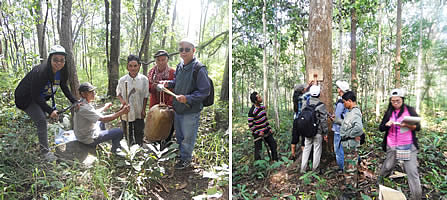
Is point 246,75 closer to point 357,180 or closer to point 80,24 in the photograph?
point 357,180

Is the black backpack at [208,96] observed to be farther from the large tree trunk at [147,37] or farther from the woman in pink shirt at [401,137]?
the woman in pink shirt at [401,137]

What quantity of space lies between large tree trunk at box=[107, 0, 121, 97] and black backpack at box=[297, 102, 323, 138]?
181 cm

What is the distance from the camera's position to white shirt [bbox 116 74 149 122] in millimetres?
2314

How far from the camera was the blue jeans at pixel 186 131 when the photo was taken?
8.13 ft

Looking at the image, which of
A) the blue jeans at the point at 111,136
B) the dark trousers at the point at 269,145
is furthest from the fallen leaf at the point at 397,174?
the blue jeans at the point at 111,136

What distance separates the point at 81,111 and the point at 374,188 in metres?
2.70

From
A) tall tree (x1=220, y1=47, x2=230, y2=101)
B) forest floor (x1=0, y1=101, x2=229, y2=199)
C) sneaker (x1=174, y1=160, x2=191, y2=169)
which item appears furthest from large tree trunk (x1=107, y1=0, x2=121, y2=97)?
tall tree (x1=220, y1=47, x2=230, y2=101)

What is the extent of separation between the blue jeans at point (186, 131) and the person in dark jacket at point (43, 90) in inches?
37.9

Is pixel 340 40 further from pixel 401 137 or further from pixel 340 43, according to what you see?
pixel 401 137

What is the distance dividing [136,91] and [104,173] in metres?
0.81

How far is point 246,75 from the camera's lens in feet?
9.18

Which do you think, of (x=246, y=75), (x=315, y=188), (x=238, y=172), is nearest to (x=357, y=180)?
(x=315, y=188)

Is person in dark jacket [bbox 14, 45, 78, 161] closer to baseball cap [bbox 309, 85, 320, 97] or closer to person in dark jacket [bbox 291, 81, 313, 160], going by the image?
person in dark jacket [bbox 291, 81, 313, 160]

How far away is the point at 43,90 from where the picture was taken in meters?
2.23
